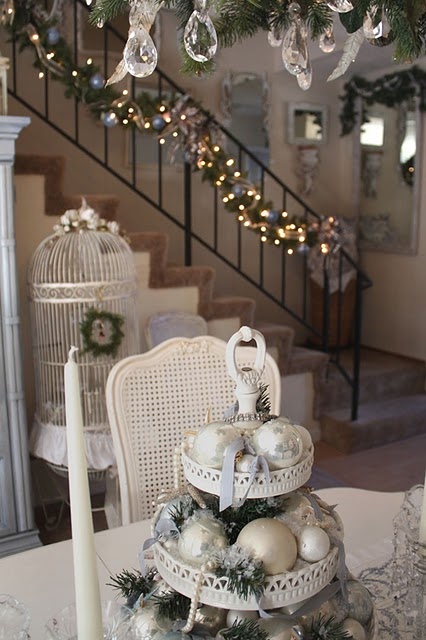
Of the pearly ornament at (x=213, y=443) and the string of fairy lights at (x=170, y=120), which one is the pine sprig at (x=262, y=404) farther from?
the string of fairy lights at (x=170, y=120)

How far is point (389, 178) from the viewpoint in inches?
216

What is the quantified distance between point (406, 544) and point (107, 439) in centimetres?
201

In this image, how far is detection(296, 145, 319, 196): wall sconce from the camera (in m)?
5.56

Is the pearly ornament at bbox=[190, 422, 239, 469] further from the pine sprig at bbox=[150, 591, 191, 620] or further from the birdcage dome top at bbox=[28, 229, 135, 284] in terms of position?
the birdcage dome top at bbox=[28, 229, 135, 284]

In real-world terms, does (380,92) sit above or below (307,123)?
above

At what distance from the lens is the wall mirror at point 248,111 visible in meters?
5.15

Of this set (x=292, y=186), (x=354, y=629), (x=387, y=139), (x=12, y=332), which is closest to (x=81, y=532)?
(x=354, y=629)

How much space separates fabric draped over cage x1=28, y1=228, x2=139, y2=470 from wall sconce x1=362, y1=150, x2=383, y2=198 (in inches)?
125

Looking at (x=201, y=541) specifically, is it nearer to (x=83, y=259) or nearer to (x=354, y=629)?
(x=354, y=629)

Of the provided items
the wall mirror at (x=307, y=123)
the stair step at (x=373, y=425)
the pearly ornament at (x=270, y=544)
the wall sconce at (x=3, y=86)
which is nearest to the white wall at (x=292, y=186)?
the wall mirror at (x=307, y=123)

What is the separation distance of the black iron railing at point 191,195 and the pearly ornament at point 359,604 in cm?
313

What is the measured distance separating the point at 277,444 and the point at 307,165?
5.03m

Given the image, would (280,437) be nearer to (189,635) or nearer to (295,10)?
(189,635)

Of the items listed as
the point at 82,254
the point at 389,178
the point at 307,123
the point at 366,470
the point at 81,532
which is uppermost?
the point at 307,123
